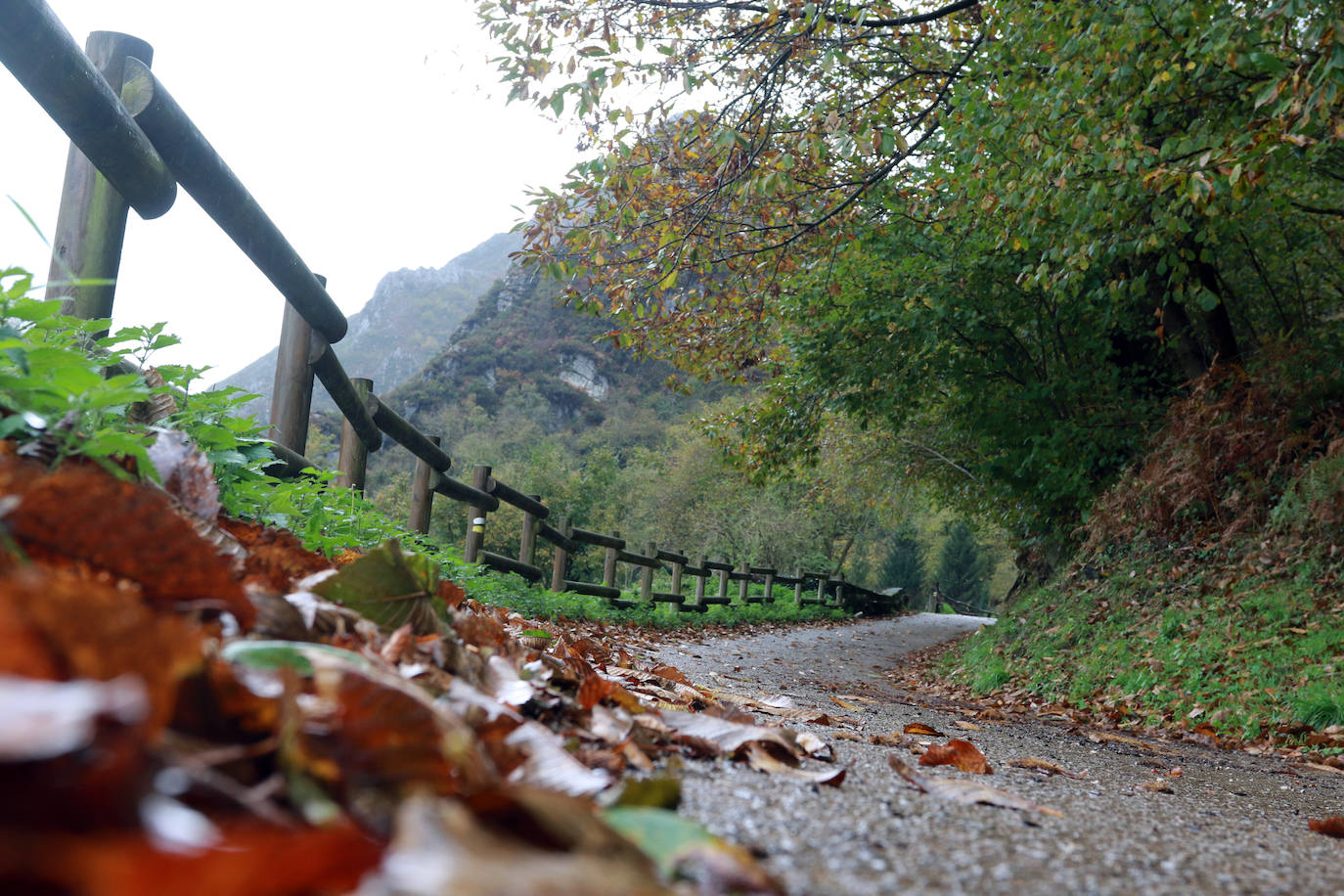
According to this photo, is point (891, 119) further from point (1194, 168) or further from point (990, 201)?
point (1194, 168)

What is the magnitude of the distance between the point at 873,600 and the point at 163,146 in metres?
23.6

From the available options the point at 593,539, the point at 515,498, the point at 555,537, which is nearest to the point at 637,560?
the point at 593,539

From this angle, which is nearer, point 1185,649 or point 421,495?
point 421,495

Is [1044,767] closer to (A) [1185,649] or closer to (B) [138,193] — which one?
(B) [138,193]

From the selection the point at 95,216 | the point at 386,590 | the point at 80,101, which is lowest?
the point at 386,590

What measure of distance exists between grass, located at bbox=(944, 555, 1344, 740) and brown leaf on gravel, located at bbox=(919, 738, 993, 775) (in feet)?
11.5

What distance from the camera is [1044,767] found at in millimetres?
2146

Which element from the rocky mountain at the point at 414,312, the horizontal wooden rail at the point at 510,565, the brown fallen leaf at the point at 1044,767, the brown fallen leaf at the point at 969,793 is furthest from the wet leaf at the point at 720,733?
the rocky mountain at the point at 414,312

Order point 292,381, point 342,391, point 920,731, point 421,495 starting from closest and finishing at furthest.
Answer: point 920,731 → point 292,381 → point 342,391 → point 421,495

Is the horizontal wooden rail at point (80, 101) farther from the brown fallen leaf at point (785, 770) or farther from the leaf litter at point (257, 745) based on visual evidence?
the brown fallen leaf at point (785, 770)

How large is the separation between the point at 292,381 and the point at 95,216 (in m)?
1.12

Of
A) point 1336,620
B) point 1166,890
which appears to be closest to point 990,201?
point 1336,620

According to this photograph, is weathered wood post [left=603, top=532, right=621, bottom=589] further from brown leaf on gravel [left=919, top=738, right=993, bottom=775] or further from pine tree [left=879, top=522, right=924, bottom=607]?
pine tree [left=879, top=522, right=924, bottom=607]

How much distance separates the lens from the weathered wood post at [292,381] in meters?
3.09
